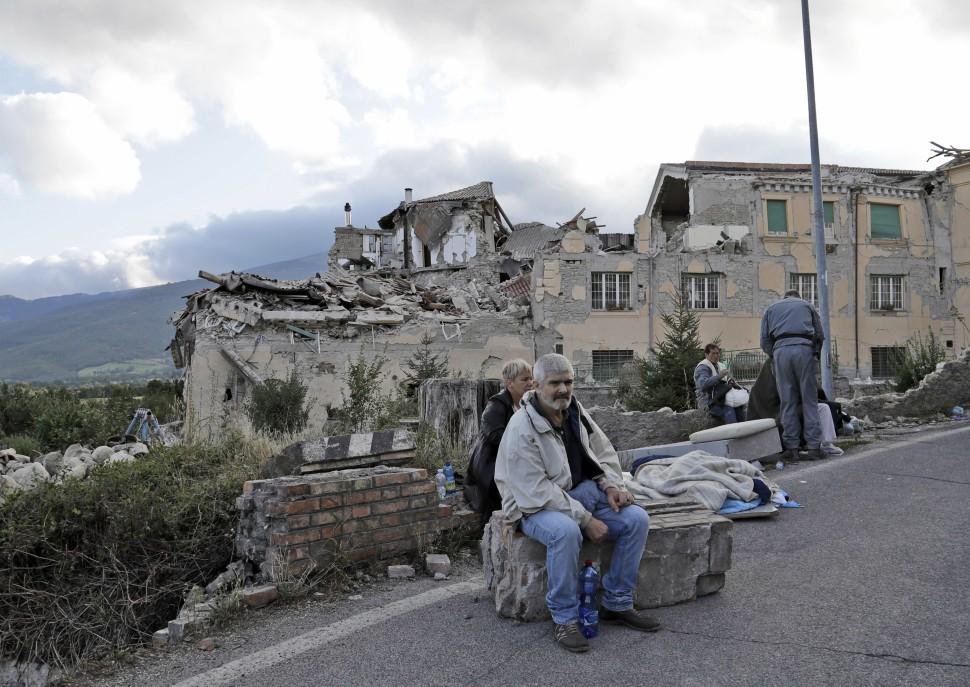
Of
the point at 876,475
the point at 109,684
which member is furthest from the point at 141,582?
the point at 876,475

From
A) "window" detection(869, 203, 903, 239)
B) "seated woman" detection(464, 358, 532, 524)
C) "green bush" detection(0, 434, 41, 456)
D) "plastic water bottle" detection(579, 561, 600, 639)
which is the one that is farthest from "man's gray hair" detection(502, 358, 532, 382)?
"window" detection(869, 203, 903, 239)

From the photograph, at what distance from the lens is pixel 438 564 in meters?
5.54

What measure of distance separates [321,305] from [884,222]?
2401cm

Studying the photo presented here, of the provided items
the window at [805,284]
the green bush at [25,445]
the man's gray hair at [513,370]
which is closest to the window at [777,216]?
the window at [805,284]

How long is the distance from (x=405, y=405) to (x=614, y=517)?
7.70 meters

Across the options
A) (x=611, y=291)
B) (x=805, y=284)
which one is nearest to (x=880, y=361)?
(x=805, y=284)

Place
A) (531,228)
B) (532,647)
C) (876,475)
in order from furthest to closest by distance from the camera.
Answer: (531,228), (876,475), (532,647)

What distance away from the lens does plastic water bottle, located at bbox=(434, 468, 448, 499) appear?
6601 mm

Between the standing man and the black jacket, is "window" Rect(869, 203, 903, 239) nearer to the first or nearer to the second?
the standing man

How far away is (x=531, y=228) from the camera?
1650 inches

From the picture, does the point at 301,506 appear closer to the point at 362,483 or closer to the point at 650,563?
the point at 362,483

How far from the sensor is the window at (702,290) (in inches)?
1169

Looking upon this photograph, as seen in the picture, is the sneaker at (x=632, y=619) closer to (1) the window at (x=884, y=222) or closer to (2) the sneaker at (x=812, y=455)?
(2) the sneaker at (x=812, y=455)

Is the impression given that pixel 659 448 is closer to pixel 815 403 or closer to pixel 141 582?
pixel 815 403
